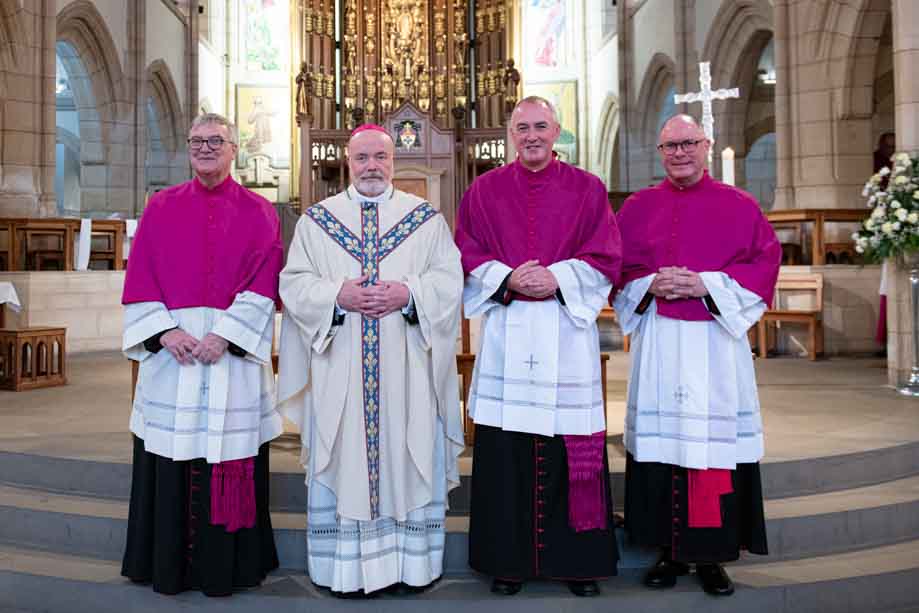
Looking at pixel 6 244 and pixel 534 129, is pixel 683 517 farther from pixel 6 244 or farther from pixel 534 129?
pixel 6 244

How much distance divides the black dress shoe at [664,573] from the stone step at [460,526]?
0.21 meters

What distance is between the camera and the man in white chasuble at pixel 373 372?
3.01 meters

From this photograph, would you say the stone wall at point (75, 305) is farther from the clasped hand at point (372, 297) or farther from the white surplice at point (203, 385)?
the clasped hand at point (372, 297)

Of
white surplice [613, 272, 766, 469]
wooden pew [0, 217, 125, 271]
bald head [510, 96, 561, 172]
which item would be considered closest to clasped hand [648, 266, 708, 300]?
white surplice [613, 272, 766, 469]

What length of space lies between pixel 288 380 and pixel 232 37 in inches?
676

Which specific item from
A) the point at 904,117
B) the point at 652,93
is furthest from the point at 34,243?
the point at 652,93

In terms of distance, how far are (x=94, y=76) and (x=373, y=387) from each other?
39.6 ft

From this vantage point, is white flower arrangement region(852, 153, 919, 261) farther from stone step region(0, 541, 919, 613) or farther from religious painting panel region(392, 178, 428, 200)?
religious painting panel region(392, 178, 428, 200)

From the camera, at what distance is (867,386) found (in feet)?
21.3

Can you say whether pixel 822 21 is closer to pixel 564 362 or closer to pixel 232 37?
pixel 564 362

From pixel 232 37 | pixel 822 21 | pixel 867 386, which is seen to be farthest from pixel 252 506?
pixel 232 37

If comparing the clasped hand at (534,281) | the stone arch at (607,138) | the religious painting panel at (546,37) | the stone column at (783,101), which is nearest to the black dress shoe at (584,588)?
the clasped hand at (534,281)

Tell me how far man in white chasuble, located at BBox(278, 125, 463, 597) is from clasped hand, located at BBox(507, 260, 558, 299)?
221 mm

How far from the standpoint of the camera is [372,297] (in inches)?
116
